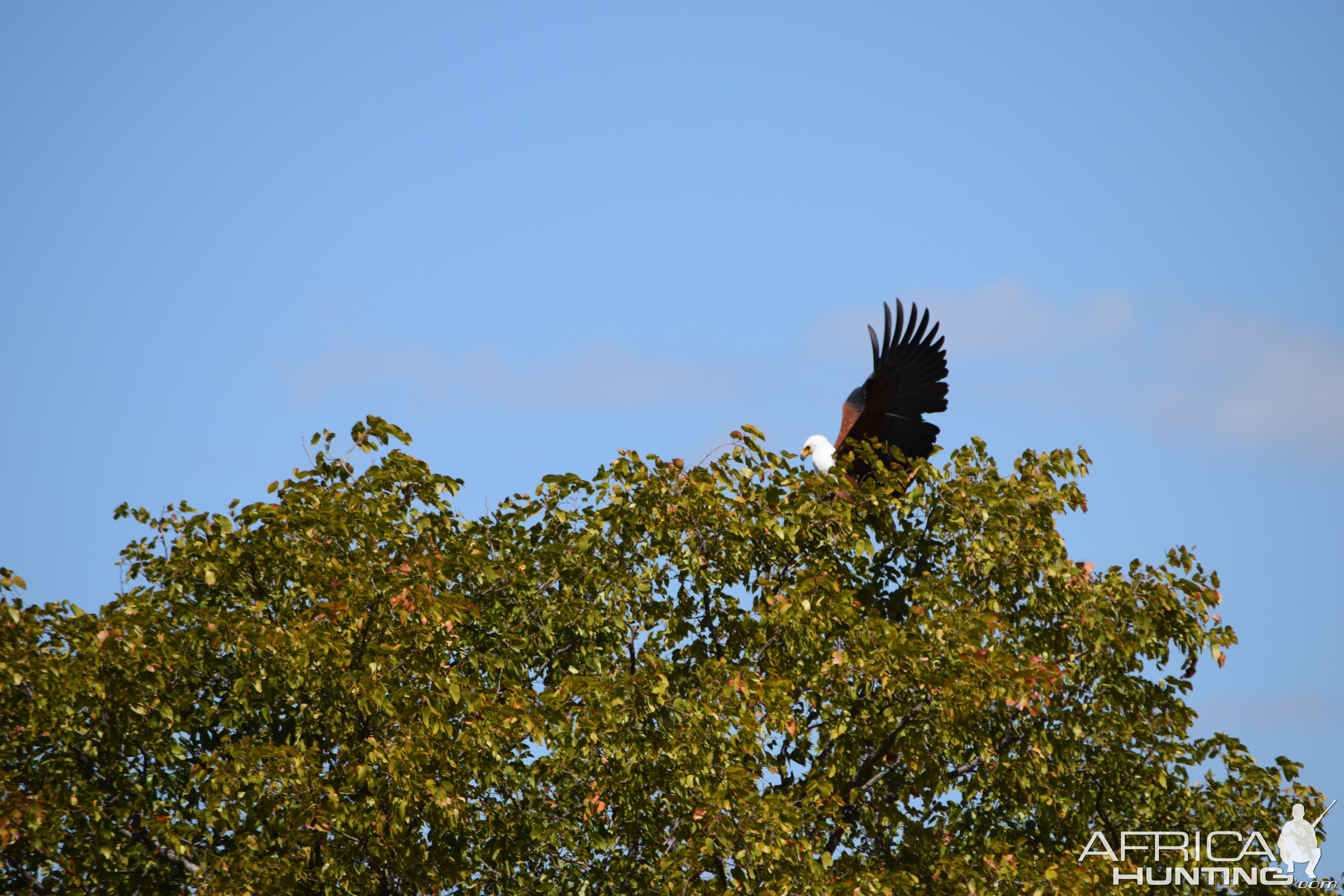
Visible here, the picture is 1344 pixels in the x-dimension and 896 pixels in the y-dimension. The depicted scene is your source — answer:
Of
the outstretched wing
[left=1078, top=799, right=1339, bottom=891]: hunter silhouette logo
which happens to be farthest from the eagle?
[left=1078, top=799, right=1339, bottom=891]: hunter silhouette logo

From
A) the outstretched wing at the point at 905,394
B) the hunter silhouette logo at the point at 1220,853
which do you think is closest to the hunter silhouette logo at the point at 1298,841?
the hunter silhouette logo at the point at 1220,853

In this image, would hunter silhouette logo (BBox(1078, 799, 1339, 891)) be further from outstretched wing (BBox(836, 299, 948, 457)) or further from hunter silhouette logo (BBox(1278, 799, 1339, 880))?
outstretched wing (BBox(836, 299, 948, 457))

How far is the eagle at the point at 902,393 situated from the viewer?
13516 millimetres

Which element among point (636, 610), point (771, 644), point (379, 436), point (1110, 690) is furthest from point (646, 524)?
point (1110, 690)

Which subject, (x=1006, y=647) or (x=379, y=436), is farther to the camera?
(x=379, y=436)

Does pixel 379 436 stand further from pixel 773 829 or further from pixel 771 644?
pixel 773 829

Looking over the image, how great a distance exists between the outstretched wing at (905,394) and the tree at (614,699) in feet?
6.54

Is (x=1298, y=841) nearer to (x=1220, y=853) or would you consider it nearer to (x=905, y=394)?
(x=1220, y=853)

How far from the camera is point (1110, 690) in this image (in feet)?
36.9

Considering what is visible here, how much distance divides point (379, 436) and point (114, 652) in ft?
9.40

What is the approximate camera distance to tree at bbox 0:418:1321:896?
9406 mm

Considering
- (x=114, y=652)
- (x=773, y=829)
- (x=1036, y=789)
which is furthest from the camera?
(x=1036, y=789)

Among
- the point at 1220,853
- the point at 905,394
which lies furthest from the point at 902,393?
the point at 1220,853

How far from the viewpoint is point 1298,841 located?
10820 millimetres
